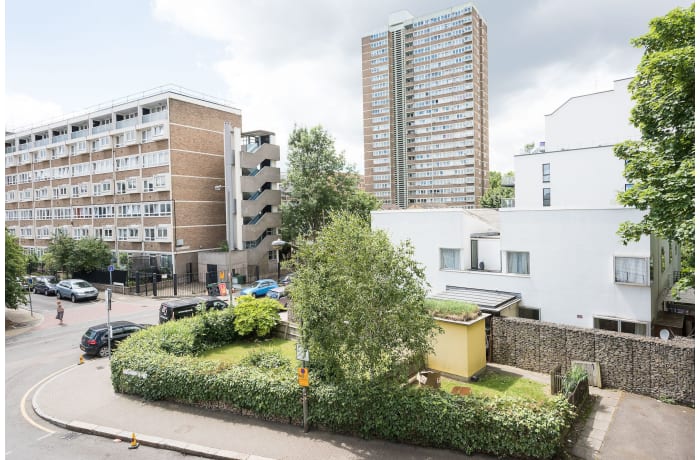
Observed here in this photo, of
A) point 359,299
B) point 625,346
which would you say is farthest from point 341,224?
point 625,346

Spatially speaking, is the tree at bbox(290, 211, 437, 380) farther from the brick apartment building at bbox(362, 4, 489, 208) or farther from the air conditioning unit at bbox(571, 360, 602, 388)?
the brick apartment building at bbox(362, 4, 489, 208)

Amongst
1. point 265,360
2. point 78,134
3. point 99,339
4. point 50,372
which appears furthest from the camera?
point 78,134

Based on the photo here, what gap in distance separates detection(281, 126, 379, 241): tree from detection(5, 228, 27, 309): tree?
78.4 ft

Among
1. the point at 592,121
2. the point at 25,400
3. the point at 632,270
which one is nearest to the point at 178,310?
the point at 25,400

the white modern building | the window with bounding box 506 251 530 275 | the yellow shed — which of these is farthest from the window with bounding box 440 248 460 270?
the yellow shed

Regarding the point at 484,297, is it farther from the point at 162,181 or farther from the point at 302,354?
the point at 162,181

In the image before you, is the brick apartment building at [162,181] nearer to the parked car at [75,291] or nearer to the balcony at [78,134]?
the balcony at [78,134]

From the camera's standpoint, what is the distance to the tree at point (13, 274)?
88.7 ft

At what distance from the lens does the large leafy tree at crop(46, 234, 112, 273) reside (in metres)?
42.2

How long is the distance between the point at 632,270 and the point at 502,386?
783 centimetres

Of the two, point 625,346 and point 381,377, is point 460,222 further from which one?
point 381,377

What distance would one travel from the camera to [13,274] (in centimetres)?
2773

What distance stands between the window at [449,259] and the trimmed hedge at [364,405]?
11.6 metres

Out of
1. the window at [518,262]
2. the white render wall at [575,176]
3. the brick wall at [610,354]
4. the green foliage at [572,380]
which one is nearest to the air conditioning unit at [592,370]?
the brick wall at [610,354]
